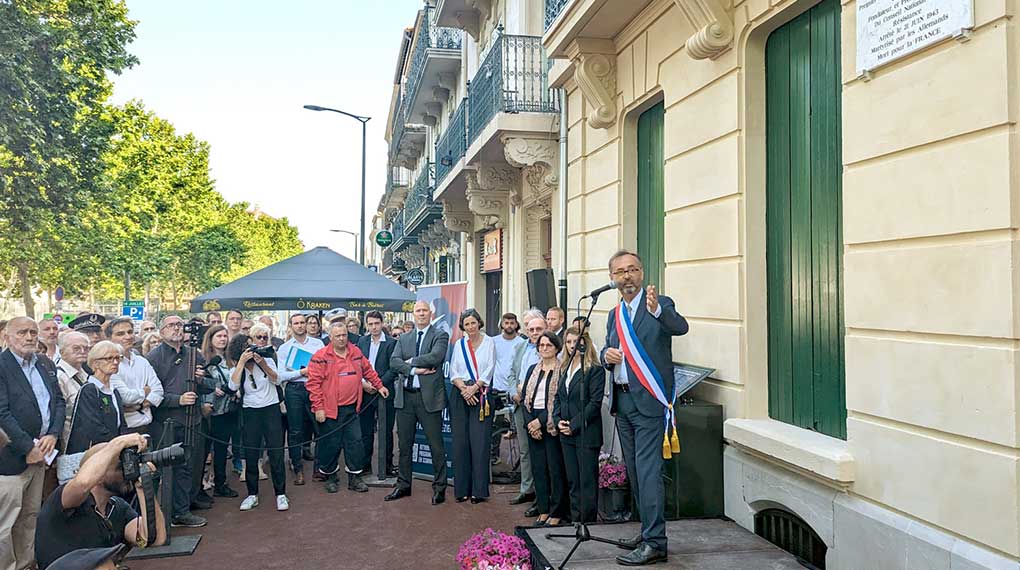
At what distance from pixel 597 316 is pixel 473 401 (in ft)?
6.96

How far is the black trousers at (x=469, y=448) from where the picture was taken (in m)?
7.57

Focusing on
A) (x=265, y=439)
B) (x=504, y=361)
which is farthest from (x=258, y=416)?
(x=504, y=361)

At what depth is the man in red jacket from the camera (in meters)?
8.02

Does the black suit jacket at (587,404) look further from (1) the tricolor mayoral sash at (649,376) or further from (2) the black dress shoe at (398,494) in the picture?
(2) the black dress shoe at (398,494)

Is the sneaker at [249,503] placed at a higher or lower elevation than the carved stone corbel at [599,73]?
lower

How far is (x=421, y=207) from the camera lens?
20.6 metres

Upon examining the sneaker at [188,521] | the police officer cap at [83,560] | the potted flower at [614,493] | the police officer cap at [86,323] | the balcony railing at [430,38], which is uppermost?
the balcony railing at [430,38]

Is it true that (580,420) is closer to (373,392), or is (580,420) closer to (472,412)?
(472,412)

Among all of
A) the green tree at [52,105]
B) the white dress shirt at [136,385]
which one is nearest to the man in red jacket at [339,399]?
the white dress shirt at [136,385]

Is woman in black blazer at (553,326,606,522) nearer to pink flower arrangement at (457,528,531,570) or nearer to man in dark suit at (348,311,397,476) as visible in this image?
pink flower arrangement at (457,528,531,570)

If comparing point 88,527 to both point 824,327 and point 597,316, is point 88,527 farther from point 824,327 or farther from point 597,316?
point 597,316

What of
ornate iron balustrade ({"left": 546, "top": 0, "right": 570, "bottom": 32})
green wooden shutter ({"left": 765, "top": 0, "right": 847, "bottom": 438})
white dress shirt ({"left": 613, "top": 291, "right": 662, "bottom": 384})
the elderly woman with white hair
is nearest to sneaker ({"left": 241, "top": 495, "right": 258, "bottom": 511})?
the elderly woman with white hair

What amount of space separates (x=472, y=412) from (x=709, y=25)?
4.39 metres

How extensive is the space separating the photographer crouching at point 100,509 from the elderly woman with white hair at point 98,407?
1668 mm
